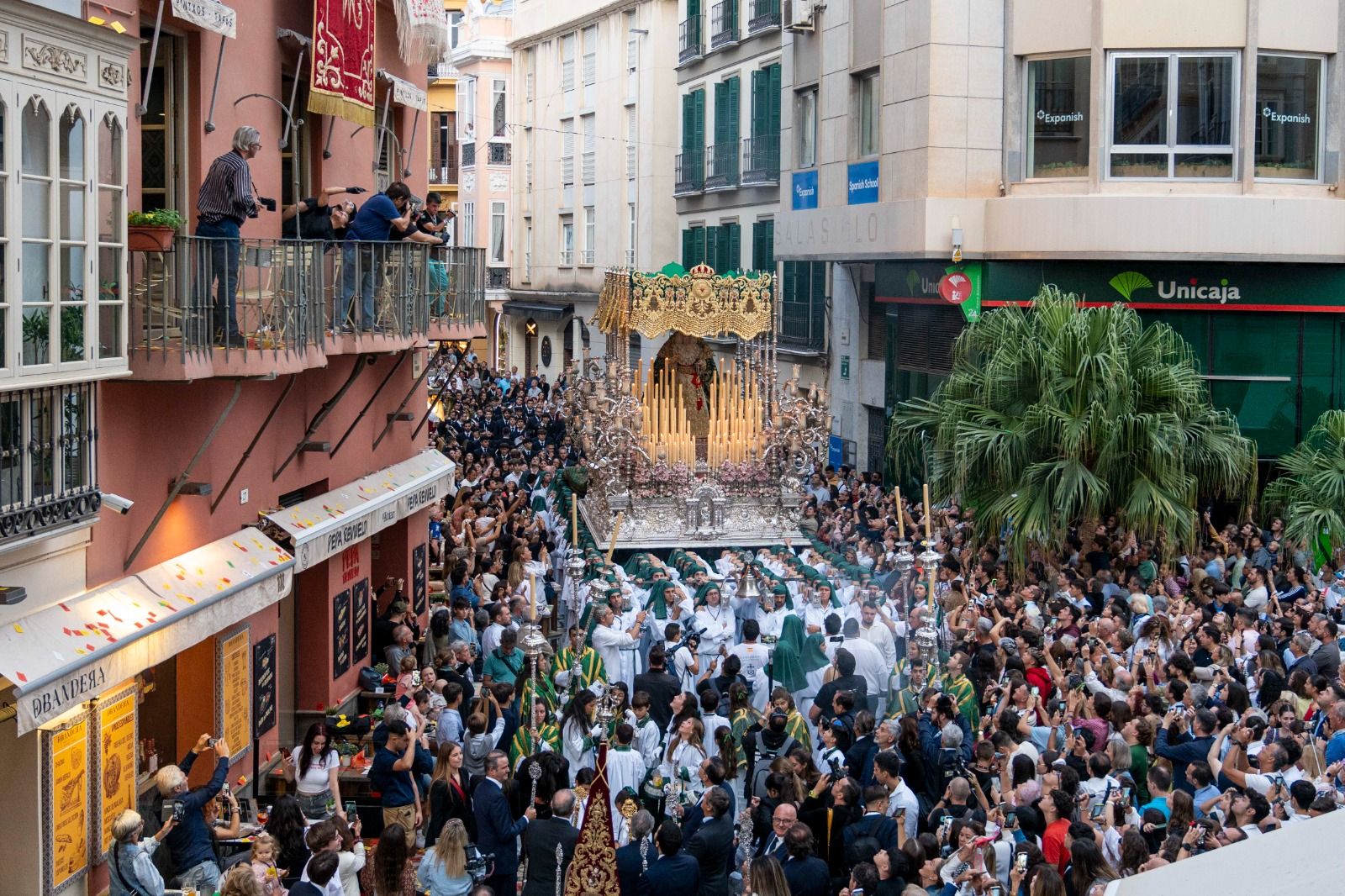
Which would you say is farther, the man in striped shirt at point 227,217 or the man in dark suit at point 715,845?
the man in striped shirt at point 227,217

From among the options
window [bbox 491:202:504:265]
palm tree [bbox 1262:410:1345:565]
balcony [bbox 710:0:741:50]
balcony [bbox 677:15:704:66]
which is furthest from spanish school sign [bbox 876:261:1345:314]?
window [bbox 491:202:504:265]

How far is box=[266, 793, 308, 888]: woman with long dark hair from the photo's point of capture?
35.9 ft

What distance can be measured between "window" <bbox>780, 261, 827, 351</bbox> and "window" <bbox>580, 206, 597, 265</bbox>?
49.5 feet

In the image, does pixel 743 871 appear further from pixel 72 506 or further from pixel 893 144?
pixel 893 144

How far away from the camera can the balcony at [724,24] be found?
133ft

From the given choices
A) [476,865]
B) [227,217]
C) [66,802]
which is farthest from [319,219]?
[476,865]

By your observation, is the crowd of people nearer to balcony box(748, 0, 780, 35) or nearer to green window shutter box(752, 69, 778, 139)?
balcony box(748, 0, 780, 35)

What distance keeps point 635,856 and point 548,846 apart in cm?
56

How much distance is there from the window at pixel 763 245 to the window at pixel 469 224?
22.0 metres

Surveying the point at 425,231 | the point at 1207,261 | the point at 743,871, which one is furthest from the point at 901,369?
the point at 743,871

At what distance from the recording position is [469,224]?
61312mm

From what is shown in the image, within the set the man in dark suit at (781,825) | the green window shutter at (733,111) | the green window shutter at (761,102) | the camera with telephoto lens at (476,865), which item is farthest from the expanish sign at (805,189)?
the camera with telephoto lens at (476,865)

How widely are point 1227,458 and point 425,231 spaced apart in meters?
9.62

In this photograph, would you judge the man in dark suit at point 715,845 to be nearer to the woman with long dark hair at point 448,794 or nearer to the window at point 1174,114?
the woman with long dark hair at point 448,794
